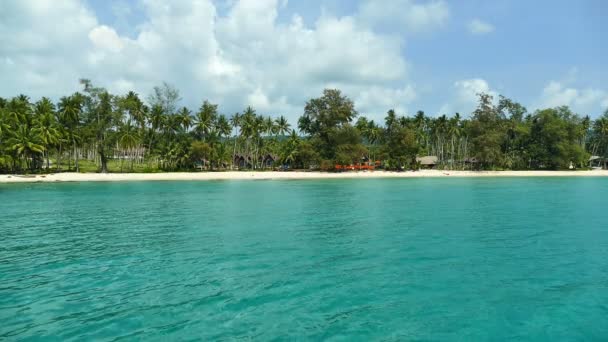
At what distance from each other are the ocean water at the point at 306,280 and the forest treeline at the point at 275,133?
5898 centimetres

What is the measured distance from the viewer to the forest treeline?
70250mm

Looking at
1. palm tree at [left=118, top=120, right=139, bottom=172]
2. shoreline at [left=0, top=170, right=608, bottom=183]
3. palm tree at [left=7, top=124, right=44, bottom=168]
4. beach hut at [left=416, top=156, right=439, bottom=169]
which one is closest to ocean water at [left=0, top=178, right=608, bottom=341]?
shoreline at [left=0, top=170, right=608, bottom=183]

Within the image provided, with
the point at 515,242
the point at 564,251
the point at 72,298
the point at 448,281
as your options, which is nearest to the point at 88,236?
the point at 72,298

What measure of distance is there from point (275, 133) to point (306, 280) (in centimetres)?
8643

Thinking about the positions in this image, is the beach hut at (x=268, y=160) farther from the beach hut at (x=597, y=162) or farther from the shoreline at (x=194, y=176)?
the beach hut at (x=597, y=162)

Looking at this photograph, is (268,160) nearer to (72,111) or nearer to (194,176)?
(194,176)

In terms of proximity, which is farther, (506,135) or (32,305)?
(506,135)

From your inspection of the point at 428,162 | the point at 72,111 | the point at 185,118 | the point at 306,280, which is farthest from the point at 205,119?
the point at 306,280

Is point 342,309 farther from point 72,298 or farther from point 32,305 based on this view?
point 32,305

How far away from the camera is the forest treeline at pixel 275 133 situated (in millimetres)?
70250

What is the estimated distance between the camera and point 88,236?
15.5m

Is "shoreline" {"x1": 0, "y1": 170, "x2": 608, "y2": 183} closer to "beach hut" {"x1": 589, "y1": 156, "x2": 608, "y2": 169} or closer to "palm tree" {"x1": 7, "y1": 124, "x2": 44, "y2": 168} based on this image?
"palm tree" {"x1": 7, "y1": 124, "x2": 44, "y2": 168}

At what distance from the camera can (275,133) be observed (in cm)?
9481

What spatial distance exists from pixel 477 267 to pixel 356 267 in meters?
3.27
